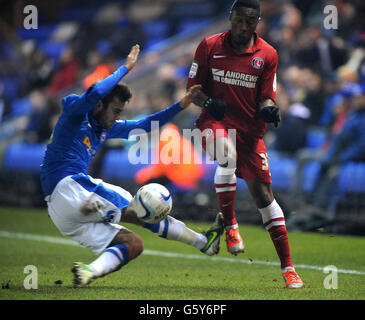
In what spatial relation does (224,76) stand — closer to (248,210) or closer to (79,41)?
(248,210)

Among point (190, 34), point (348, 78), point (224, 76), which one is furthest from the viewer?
point (190, 34)

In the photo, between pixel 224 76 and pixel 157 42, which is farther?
pixel 157 42

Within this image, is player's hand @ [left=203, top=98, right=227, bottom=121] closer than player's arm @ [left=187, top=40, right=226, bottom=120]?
Yes

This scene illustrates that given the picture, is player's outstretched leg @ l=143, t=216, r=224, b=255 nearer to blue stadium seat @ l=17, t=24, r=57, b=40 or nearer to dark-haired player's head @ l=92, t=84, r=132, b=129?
dark-haired player's head @ l=92, t=84, r=132, b=129

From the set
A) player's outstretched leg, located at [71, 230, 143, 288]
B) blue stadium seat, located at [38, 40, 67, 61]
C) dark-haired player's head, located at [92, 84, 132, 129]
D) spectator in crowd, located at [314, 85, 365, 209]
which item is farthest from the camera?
blue stadium seat, located at [38, 40, 67, 61]

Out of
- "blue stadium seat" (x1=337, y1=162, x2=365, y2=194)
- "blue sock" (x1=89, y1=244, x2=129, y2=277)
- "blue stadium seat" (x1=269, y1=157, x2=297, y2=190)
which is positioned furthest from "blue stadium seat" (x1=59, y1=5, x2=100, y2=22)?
"blue sock" (x1=89, y1=244, x2=129, y2=277)

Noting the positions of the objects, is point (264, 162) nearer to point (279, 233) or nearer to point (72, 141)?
point (279, 233)

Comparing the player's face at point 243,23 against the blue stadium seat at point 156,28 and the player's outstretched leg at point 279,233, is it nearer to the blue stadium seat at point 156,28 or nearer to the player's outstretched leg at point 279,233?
the player's outstretched leg at point 279,233

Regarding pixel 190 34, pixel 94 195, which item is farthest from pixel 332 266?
pixel 190 34

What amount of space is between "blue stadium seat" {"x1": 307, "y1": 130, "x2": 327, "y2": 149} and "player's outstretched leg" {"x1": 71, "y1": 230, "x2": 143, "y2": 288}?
633 cm

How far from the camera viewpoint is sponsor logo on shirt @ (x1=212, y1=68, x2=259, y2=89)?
20.9 ft

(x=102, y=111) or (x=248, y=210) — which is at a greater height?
(x=102, y=111)
